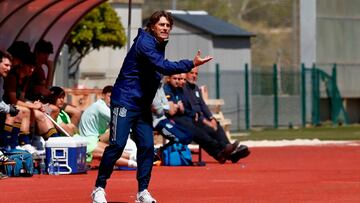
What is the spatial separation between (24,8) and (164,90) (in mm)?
2664

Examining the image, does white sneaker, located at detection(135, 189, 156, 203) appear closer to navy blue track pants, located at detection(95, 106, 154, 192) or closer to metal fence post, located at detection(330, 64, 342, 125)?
navy blue track pants, located at detection(95, 106, 154, 192)

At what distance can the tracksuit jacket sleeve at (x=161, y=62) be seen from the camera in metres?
12.7

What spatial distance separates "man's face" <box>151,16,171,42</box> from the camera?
13.2 meters

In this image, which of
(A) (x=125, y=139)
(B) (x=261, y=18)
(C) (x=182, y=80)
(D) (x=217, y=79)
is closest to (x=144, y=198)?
(A) (x=125, y=139)

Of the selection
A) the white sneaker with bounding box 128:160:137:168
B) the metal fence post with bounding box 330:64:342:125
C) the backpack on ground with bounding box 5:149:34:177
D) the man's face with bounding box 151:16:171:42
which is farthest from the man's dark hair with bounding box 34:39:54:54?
the metal fence post with bounding box 330:64:342:125

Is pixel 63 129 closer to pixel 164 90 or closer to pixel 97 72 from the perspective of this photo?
pixel 164 90

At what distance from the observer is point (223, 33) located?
1667 inches

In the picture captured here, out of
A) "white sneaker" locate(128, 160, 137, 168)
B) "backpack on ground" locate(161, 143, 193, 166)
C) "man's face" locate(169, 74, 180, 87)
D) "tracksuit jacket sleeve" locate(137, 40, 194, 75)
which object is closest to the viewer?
"tracksuit jacket sleeve" locate(137, 40, 194, 75)

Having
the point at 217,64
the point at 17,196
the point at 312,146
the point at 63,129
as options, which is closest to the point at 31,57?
the point at 63,129

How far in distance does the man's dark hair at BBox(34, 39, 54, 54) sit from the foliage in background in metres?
26.5

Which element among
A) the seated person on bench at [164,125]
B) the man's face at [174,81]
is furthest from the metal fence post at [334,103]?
the seated person on bench at [164,125]

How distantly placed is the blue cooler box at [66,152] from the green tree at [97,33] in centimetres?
2359

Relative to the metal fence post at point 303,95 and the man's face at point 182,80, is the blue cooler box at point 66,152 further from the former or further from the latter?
the metal fence post at point 303,95

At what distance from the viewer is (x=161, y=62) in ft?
42.5
